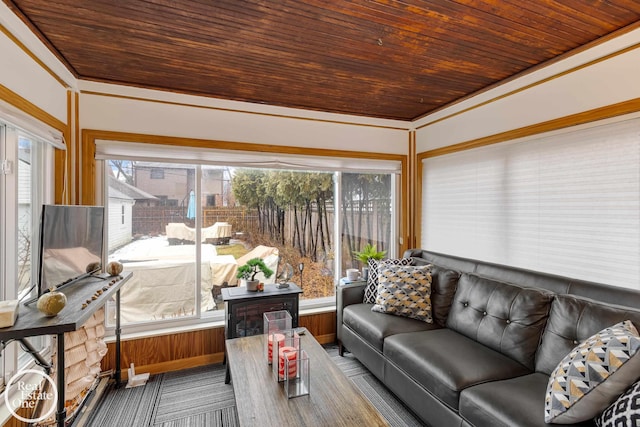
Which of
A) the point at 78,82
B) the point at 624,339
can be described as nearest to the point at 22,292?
the point at 78,82

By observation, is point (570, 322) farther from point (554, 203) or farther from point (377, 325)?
point (377, 325)

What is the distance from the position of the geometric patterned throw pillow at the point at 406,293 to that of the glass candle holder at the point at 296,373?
1.11 meters

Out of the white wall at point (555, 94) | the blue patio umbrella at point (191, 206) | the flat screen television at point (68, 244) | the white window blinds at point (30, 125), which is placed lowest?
the flat screen television at point (68, 244)

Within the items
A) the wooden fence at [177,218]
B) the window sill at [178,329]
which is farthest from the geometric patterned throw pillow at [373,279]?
the wooden fence at [177,218]

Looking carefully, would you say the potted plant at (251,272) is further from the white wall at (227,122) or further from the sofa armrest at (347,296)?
the white wall at (227,122)

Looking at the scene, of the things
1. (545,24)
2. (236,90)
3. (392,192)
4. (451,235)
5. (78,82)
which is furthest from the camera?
(392,192)

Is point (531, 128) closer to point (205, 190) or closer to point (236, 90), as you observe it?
point (236, 90)

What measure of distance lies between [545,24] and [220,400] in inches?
129

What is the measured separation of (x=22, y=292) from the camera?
2070 mm

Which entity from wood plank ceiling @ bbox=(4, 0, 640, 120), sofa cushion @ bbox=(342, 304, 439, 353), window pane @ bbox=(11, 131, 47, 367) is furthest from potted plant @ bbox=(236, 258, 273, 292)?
wood plank ceiling @ bbox=(4, 0, 640, 120)

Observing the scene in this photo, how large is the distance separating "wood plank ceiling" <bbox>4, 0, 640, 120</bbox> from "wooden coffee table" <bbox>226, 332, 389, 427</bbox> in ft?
6.74

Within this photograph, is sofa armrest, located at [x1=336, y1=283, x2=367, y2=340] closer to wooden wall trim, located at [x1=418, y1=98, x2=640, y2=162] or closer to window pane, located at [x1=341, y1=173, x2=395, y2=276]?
window pane, located at [x1=341, y1=173, x2=395, y2=276]

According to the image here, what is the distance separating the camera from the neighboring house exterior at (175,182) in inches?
116

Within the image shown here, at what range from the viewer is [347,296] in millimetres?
3066
